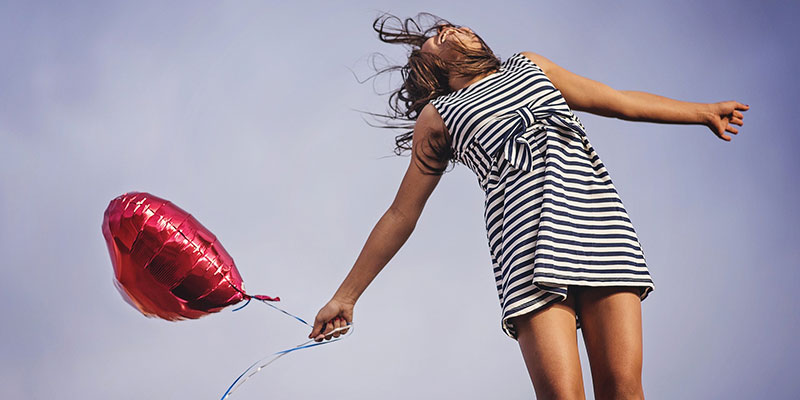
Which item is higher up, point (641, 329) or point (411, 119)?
point (411, 119)

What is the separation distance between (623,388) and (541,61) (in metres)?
0.76

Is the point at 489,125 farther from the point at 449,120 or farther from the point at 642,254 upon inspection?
the point at 642,254

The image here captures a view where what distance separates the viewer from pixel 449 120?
148 cm

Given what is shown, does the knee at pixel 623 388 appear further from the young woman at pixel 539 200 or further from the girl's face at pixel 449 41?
the girl's face at pixel 449 41

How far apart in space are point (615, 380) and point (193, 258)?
0.95 m

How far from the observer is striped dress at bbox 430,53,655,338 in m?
1.26

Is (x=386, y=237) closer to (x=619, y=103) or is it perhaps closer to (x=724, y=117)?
(x=619, y=103)

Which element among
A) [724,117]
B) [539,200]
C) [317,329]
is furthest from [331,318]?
[724,117]

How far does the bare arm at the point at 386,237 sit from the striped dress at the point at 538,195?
0.07 m

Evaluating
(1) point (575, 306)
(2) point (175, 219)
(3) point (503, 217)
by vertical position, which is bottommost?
(1) point (575, 306)

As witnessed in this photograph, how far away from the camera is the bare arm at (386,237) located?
4.94 feet

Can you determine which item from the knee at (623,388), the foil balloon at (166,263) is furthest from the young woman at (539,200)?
the foil balloon at (166,263)

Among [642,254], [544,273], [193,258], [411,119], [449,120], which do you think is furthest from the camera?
[411,119]

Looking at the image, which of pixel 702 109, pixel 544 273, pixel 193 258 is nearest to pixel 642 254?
pixel 544 273
